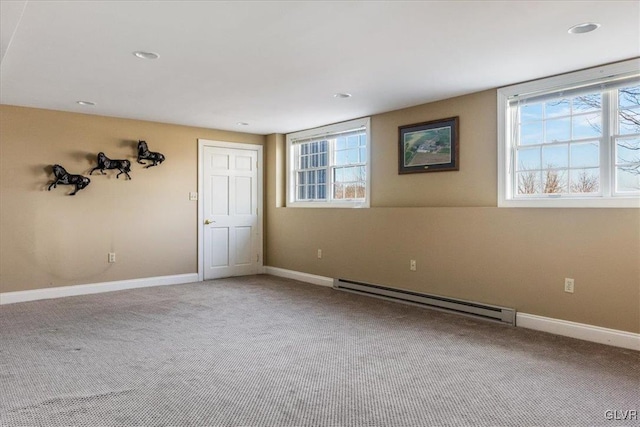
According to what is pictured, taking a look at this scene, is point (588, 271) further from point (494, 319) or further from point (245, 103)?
point (245, 103)

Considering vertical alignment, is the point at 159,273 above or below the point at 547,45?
below

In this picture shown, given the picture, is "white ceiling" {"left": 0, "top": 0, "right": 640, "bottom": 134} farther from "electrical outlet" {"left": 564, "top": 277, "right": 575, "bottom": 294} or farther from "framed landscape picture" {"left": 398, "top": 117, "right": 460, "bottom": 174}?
"electrical outlet" {"left": 564, "top": 277, "right": 575, "bottom": 294}

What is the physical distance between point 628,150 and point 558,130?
612 mm

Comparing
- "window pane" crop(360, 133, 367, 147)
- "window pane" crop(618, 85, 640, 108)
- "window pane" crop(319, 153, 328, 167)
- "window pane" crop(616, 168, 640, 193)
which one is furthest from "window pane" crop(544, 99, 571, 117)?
"window pane" crop(319, 153, 328, 167)

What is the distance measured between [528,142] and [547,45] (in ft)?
3.89

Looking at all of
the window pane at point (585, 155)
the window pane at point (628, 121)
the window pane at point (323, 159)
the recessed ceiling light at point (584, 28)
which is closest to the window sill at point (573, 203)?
the window pane at point (585, 155)

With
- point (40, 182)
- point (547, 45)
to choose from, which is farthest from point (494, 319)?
point (40, 182)

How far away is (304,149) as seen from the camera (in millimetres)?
6914

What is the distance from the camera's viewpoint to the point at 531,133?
4.16 metres

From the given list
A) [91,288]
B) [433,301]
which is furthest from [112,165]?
[433,301]

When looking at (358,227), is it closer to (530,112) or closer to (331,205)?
(331,205)

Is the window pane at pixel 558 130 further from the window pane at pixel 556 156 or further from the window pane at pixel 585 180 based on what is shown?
the window pane at pixel 585 180

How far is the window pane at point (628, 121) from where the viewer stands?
11.5ft

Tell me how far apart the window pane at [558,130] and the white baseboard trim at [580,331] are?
1.68 meters
